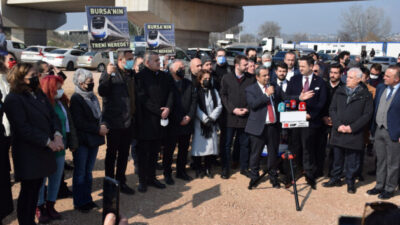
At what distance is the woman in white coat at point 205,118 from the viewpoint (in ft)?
19.0

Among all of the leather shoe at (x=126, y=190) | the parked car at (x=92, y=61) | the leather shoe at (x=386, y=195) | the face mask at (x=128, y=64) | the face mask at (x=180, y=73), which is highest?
the parked car at (x=92, y=61)

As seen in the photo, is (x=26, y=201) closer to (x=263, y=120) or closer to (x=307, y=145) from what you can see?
(x=263, y=120)

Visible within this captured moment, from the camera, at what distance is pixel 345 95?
5484mm

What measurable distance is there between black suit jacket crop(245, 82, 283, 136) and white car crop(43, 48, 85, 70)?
17927 millimetres

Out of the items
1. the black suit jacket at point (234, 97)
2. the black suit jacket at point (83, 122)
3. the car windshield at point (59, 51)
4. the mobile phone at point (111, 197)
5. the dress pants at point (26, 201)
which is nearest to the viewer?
the mobile phone at point (111, 197)

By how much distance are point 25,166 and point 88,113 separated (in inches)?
41.0

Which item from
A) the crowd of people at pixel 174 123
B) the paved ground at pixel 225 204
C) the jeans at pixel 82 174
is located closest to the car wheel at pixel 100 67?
the crowd of people at pixel 174 123

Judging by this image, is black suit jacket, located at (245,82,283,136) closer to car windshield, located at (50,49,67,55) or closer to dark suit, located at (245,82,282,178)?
dark suit, located at (245,82,282,178)

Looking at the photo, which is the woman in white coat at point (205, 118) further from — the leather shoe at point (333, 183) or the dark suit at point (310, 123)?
the leather shoe at point (333, 183)

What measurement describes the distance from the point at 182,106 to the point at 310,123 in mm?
2104

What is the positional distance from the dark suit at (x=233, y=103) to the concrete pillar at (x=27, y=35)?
33940 mm

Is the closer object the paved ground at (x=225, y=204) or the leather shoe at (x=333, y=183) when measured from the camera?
the paved ground at (x=225, y=204)

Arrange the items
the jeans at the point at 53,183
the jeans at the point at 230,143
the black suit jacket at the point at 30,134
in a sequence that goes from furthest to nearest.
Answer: the jeans at the point at 230,143, the jeans at the point at 53,183, the black suit jacket at the point at 30,134

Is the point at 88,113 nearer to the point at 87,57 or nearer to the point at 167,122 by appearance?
the point at 167,122
